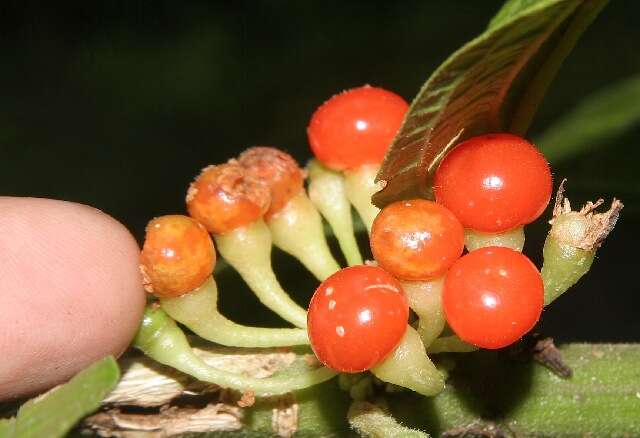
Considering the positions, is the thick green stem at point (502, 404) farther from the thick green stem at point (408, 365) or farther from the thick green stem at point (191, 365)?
the thick green stem at point (408, 365)

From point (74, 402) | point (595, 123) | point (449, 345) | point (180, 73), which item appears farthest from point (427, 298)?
point (180, 73)

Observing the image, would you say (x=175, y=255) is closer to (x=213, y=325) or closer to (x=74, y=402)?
(x=213, y=325)

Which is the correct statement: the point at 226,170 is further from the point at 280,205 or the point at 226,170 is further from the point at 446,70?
the point at 446,70

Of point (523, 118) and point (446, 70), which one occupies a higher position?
point (446, 70)

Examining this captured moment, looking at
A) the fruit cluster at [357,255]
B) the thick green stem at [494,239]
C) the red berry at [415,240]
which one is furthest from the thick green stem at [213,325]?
the thick green stem at [494,239]

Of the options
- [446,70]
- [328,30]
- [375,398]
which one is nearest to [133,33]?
[328,30]

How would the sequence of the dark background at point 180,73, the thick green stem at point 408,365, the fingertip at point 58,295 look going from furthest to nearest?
1. the dark background at point 180,73
2. the fingertip at point 58,295
3. the thick green stem at point 408,365
